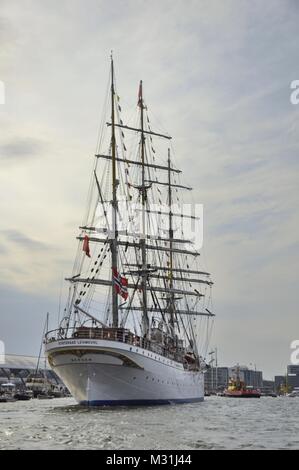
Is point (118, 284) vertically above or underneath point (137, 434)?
above

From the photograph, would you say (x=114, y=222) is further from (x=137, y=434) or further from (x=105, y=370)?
(x=137, y=434)

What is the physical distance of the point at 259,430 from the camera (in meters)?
40.7

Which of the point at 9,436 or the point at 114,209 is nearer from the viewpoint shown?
the point at 9,436

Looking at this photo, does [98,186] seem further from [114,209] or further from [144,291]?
[144,291]

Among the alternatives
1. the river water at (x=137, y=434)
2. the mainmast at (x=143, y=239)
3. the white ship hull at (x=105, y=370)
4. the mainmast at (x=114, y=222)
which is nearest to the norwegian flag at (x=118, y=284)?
the mainmast at (x=114, y=222)

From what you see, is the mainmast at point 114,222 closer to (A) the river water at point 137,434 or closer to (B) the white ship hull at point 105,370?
(B) the white ship hull at point 105,370

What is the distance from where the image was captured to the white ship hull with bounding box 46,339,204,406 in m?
55.9

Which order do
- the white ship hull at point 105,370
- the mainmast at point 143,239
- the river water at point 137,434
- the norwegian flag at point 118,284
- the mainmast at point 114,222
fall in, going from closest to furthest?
the river water at point 137,434
the white ship hull at point 105,370
the norwegian flag at point 118,284
the mainmast at point 114,222
the mainmast at point 143,239

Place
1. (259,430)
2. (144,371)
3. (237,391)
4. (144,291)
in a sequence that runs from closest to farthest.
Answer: (259,430) → (144,371) → (144,291) → (237,391)

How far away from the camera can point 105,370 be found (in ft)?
185

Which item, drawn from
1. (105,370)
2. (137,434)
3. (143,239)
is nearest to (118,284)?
(105,370)

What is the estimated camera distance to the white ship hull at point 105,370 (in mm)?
55875
